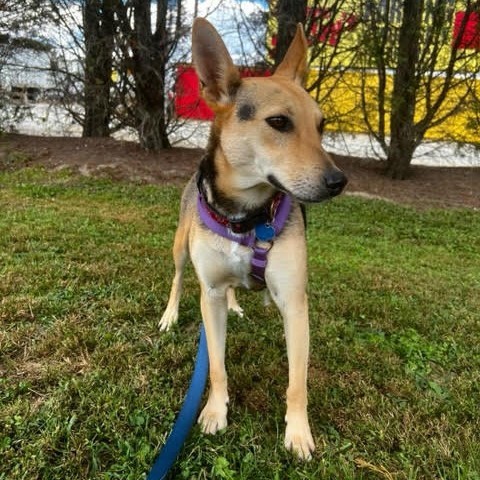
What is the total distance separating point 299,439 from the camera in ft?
8.21

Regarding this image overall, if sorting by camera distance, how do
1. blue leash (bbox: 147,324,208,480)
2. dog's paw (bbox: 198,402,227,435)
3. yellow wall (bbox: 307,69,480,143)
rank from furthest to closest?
1. yellow wall (bbox: 307,69,480,143)
2. dog's paw (bbox: 198,402,227,435)
3. blue leash (bbox: 147,324,208,480)

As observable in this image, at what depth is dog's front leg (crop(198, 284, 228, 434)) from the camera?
8.81ft

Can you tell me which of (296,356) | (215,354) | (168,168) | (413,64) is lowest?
(168,168)

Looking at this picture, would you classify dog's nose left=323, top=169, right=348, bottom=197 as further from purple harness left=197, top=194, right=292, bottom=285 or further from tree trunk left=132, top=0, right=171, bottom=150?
tree trunk left=132, top=0, right=171, bottom=150

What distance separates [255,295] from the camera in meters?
4.53

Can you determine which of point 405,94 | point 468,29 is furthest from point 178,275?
point 468,29

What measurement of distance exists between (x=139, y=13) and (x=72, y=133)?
163 inches

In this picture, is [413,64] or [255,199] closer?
[255,199]

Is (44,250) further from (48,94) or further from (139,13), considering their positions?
(48,94)

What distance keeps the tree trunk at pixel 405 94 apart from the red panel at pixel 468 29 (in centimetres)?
92

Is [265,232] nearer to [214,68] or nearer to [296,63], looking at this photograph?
[214,68]

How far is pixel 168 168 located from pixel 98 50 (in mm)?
3129

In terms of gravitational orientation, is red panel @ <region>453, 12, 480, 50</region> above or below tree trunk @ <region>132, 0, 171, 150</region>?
above

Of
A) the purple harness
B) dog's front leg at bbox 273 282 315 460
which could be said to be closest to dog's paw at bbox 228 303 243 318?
the purple harness
